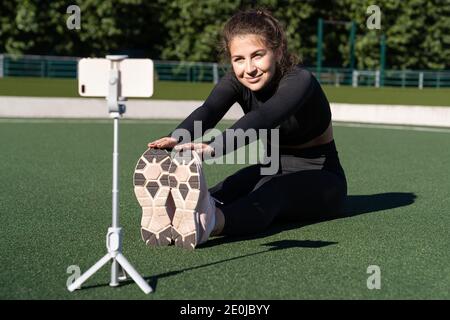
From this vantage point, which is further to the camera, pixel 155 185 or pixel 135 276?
pixel 155 185

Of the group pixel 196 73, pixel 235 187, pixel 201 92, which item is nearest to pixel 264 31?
pixel 235 187

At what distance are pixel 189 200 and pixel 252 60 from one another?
0.78 m

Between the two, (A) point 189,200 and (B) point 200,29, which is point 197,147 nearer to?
(A) point 189,200

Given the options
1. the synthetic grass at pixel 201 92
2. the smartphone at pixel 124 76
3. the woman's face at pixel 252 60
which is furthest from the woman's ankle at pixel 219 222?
the synthetic grass at pixel 201 92

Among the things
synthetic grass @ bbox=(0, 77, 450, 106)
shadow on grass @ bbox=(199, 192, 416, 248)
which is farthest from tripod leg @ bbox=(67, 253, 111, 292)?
synthetic grass @ bbox=(0, 77, 450, 106)

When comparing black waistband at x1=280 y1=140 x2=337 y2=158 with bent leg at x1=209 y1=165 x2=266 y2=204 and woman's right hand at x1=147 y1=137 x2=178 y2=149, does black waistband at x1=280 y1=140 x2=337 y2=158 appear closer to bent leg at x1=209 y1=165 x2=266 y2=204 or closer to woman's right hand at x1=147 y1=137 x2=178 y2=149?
bent leg at x1=209 y1=165 x2=266 y2=204

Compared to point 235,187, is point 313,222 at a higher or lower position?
lower

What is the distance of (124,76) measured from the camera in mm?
2834

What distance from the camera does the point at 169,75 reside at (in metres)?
27.8

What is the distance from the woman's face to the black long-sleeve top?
103 mm

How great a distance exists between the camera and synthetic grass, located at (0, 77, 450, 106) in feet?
56.4

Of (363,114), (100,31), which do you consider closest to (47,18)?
(100,31)
